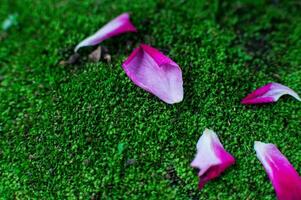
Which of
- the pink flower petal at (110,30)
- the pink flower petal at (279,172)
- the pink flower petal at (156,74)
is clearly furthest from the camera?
the pink flower petal at (110,30)

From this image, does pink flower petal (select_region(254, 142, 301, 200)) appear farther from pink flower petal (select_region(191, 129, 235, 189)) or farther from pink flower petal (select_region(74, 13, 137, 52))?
pink flower petal (select_region(74, 13, 137, 52))

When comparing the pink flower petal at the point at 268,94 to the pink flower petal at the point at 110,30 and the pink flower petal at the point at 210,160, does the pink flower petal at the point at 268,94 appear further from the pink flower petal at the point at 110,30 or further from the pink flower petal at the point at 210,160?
the pink flower petal at the point at 110,30

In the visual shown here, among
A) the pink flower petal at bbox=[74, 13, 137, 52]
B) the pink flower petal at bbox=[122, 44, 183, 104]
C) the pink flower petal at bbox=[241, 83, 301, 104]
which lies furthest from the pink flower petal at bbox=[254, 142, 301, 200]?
the pink flower petal at bbox=[74, 13, 137, 52]

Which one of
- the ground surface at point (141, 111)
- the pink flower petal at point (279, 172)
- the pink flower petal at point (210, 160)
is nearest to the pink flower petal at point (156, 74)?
the ground surface at point (141, 111)

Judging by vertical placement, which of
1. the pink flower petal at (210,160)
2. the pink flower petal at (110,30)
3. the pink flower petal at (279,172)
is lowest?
the pink flower petal at (279,172)

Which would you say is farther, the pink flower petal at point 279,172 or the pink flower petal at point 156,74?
the pink flower petal at point 156,74

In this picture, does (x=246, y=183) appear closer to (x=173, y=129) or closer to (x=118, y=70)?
(x=173, y=129)

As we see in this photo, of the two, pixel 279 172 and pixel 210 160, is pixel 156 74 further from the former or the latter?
pixel 279 172

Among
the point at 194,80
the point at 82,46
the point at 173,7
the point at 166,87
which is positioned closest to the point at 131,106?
the point at 166,87
